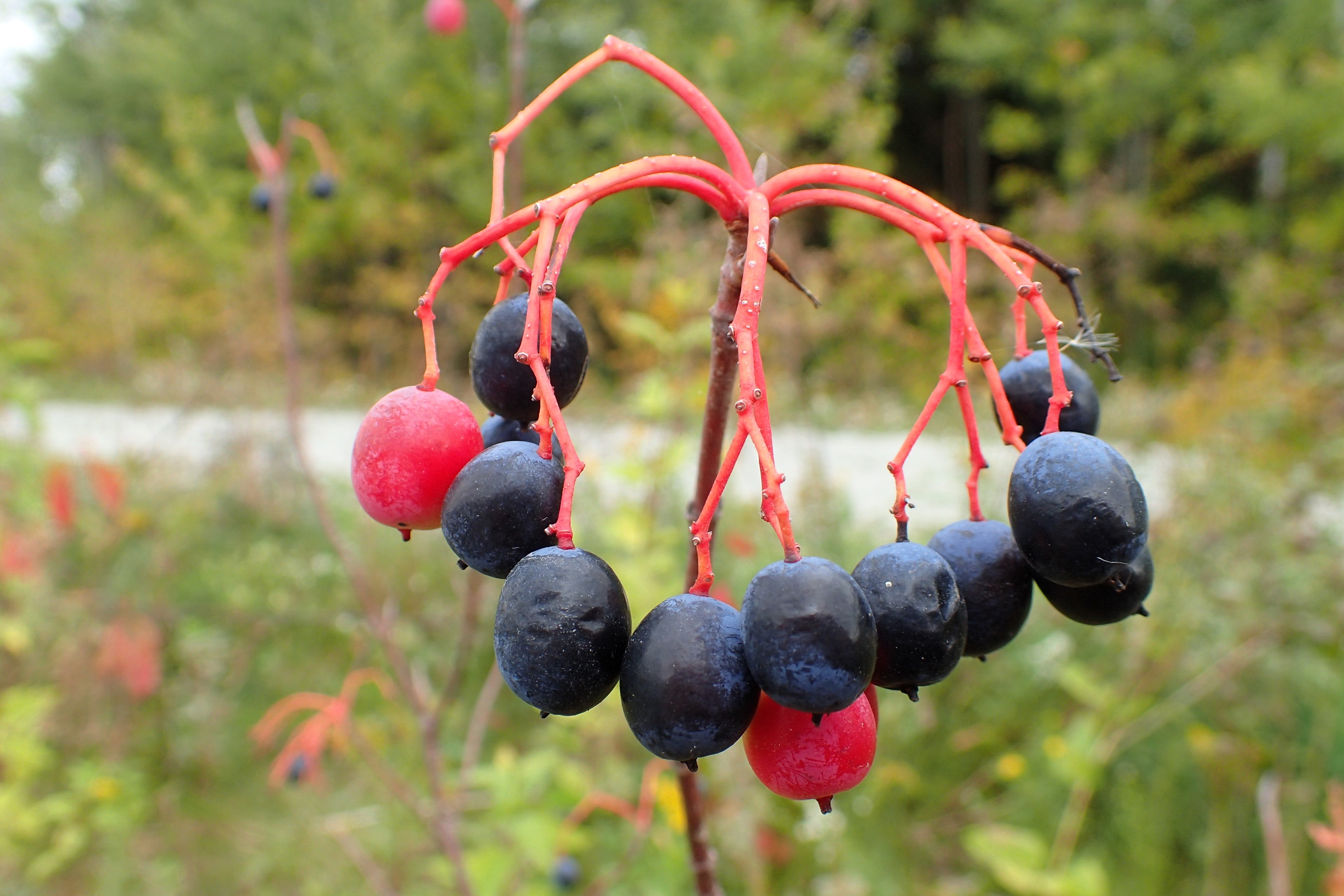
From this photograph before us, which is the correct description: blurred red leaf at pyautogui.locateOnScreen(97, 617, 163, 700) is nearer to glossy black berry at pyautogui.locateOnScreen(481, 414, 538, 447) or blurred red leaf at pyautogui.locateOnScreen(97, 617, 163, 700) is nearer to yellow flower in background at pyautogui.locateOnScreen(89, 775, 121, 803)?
yellow flower in background at pyautogui.locateOnScreen(89, 775, 121, 803)

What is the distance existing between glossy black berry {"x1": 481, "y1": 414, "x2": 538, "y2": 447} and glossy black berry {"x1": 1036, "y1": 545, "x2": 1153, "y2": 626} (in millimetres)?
478

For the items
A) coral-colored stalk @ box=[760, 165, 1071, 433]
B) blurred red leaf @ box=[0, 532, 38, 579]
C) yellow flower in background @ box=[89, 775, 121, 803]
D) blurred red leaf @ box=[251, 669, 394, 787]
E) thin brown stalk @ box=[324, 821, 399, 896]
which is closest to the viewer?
coral-colored stalk @ box=[760, 165, 1071, 433]

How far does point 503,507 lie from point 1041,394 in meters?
0.51

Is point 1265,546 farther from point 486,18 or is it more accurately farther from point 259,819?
point 486,18

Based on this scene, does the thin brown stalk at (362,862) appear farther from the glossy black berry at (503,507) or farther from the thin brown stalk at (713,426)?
the glossy black berry at (503,507)

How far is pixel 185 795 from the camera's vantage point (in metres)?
3.43

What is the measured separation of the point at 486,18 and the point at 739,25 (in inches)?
253

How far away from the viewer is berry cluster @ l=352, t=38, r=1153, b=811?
0.55 meters

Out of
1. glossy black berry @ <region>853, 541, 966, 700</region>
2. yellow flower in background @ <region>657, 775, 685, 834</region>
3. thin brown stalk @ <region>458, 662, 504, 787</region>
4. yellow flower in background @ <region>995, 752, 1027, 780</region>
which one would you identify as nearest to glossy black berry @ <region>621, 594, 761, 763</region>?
glossy black berry @ <region>853, 541, 966, 700</region>

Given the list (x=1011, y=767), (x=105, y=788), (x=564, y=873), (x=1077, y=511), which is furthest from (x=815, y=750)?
(x=105, y=788)

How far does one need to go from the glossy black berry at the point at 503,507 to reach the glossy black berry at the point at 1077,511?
35 centimetres

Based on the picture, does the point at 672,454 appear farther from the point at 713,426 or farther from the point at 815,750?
the point at 815,750

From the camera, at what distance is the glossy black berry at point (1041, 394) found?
2.51ft

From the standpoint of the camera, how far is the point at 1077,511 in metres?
0.60
